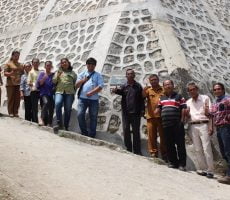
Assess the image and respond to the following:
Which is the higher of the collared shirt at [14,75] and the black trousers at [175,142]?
the collared shirt at [14,75]

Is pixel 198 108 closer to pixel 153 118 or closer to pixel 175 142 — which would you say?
pixel 175 142

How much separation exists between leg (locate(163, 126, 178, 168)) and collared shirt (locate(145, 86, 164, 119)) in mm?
530

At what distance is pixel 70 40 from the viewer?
430 inches

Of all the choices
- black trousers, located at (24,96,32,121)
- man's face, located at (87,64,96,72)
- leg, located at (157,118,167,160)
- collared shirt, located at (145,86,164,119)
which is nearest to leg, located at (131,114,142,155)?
collared shirt, located at (145,86,164,119)

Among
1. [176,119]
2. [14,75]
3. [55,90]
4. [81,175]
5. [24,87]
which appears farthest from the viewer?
[24,87]

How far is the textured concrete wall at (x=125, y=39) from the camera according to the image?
949 cm

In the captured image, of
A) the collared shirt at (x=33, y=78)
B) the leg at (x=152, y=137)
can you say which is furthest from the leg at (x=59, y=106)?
the leg at (x=152, y=137)

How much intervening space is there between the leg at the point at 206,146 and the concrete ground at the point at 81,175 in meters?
0.32

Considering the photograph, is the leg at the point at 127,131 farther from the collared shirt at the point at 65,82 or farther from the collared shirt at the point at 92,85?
the collared shirt at the point at 65,82

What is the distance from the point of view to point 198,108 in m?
7.35

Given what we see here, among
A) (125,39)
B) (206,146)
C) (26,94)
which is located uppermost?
(125,39)

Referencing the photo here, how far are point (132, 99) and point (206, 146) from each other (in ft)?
4.95

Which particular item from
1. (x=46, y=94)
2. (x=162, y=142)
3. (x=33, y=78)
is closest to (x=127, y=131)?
(x=162, y=142)

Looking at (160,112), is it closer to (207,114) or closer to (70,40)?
(207,114)
